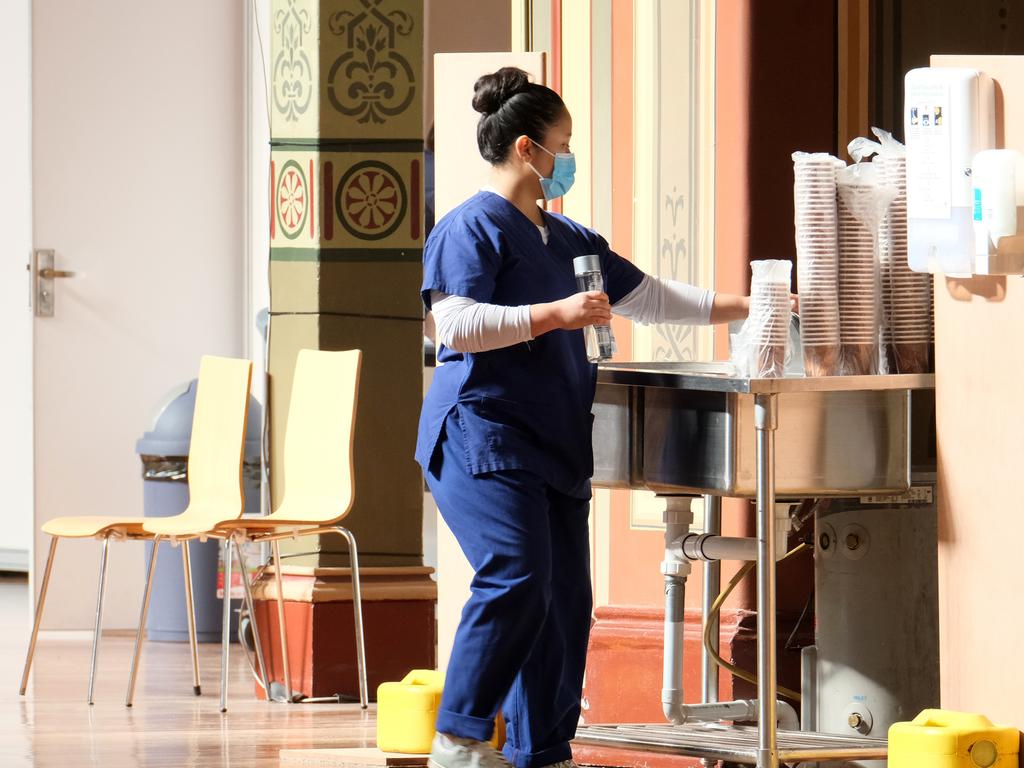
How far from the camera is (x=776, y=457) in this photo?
9.55 ft

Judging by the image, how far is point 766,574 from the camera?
9.40 feet

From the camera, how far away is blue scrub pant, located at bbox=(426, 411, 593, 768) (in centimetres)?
294

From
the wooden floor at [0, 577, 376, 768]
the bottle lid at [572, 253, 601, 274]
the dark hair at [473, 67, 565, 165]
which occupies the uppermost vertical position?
the dark hair at [473, 67, 565, 165]

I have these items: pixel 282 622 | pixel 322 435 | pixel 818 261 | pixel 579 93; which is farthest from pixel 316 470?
pixel 818 261

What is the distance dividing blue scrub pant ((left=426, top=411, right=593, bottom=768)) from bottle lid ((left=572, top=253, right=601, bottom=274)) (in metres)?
0.31

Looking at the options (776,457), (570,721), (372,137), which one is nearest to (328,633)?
(372,137)

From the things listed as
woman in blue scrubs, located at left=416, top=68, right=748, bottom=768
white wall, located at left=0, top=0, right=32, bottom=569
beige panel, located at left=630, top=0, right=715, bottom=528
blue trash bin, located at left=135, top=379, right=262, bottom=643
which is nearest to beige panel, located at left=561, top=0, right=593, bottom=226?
beige panel, located at left=630, top=0, right=715, bottom=528

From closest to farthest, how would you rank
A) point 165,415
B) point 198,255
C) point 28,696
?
point 28,696, point 165,415, point 198,255

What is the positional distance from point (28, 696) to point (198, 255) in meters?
2.37

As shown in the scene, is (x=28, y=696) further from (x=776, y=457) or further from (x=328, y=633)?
(x=776, y=457)

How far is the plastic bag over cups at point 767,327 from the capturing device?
9.55 ft

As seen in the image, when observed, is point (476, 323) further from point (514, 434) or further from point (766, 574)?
point (766, 574)

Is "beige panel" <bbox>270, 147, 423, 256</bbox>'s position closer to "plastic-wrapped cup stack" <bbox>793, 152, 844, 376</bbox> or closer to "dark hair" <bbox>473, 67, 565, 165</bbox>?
"dark hair" <bbox>473, 67, 565, 165</bbox>

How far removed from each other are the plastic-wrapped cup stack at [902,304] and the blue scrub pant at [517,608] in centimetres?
57
